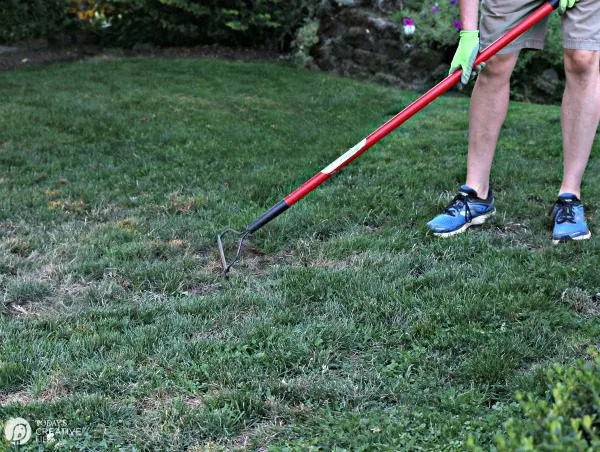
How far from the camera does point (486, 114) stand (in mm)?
3625

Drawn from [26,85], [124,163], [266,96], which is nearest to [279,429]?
[124,163]

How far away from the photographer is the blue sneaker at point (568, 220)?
11.0 feet

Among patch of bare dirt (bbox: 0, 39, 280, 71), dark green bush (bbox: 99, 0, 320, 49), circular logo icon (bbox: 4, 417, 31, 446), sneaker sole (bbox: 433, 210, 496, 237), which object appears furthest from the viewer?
dark green bush (bbox: 99, 0, 320, 49)

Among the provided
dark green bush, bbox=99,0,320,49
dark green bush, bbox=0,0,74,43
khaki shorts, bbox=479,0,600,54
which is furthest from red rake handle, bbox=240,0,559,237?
dark green bush, bbox=0,0,74,43

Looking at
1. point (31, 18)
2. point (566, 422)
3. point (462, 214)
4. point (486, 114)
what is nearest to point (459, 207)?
point (462, 214)

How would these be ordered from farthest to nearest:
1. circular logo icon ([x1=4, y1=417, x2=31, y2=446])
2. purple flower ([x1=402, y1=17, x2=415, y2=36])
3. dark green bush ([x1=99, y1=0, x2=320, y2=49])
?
dark green bush ([x1=99, y1=0, x2=320, y2=49]) < purple flower ([x1=402, y1=17, x2=415, y2=36]) < circular logo icon ([x1=4, y1=417, x2=31, y2=446])

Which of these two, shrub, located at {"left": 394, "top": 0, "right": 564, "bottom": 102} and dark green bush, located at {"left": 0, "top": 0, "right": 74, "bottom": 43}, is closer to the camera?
shrub, located at {"left": 394, "top": 0, "right": 564, "bottom": 102}

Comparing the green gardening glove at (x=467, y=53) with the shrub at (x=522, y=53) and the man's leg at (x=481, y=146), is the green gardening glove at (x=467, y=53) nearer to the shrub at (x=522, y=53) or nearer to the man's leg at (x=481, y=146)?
the man's leg at (x=481, y=146)

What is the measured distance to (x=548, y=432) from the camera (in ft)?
4.26

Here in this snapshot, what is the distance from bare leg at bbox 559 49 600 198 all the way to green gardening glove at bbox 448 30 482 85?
473mm

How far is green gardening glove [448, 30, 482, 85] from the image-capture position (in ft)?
10.8

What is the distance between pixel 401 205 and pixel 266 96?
3.61 m

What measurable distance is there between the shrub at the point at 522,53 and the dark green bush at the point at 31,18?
15.3ft

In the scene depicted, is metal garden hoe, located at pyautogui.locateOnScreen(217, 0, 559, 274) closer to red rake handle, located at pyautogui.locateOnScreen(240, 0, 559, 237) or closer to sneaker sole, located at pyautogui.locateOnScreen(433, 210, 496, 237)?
red rake handle, located at pyautogui.locateOnScreen(240, 0, 559, 237)
